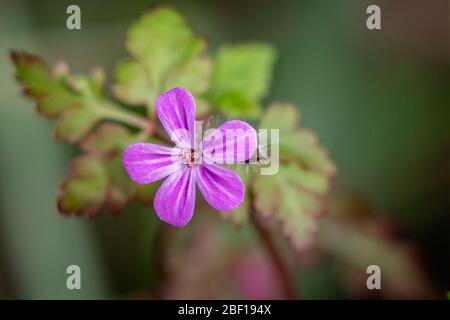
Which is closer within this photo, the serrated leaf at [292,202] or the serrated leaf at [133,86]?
the serrated leaf at [292,202]

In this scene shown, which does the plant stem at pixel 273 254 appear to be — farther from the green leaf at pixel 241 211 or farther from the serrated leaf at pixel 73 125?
the serrated leaf at pixel 73 125

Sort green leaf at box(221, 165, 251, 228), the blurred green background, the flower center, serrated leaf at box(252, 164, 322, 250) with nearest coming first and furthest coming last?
the flower center
green leaf at box(221, 165, 251, 228)
serrated leaf at box(252, 164, 322, 250)
the blurred green background

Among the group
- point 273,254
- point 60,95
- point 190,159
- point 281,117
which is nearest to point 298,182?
point 281,117

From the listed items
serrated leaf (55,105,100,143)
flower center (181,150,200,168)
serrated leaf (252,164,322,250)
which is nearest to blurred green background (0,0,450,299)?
serrated leaf (252,164,322,250)

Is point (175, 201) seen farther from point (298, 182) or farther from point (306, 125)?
point (306, 125)

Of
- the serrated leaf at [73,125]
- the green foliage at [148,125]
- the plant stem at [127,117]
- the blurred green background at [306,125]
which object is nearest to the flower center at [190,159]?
the green foliage at [148,125]

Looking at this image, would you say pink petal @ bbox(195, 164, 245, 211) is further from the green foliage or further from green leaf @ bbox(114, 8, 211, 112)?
green leaf @ bbox(114, 8, 211, 112)

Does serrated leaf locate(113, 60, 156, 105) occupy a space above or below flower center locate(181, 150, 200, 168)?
above

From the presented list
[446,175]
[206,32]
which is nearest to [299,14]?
[206,32]
